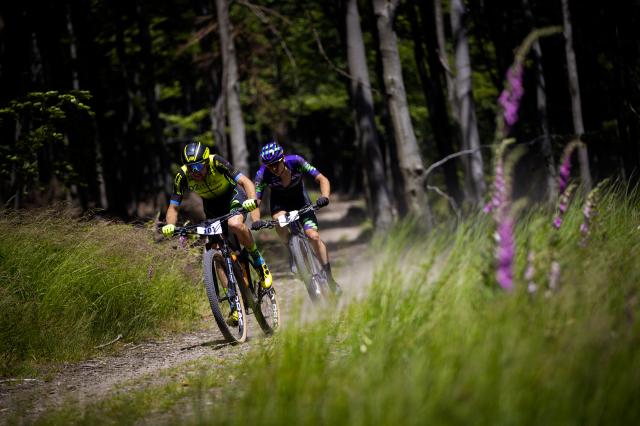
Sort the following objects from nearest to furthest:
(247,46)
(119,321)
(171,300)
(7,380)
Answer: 1. (7,380)
2. (119,321)
3. (171,300)
4. (247,46)

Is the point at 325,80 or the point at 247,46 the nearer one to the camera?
the point at 247,46

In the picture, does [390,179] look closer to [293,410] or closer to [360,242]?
[360,242]

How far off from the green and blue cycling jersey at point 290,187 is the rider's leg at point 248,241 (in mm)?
885

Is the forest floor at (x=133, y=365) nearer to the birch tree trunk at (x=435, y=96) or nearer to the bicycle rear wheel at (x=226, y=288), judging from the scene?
the bicycle rear wheel at (x=226, y=288)

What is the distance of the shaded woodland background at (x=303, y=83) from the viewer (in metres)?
13.6

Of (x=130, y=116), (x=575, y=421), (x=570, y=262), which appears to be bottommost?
(x=575, y=421)

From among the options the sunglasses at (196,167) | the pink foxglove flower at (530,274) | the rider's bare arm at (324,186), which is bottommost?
the pink foxglove flower at (530,274)

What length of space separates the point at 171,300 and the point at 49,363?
230 centimetres

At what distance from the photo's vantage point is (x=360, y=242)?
2316 cm

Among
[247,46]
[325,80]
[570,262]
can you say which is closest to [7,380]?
[570,262]

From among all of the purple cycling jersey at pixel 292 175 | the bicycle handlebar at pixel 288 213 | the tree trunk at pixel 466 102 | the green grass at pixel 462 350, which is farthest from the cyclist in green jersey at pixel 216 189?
the tree trunk at pixel 466 102

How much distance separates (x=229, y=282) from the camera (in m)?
→ 8.27

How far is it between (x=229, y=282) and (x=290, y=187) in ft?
6.39

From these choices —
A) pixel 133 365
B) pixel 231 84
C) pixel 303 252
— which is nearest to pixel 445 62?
pixel 231 84
